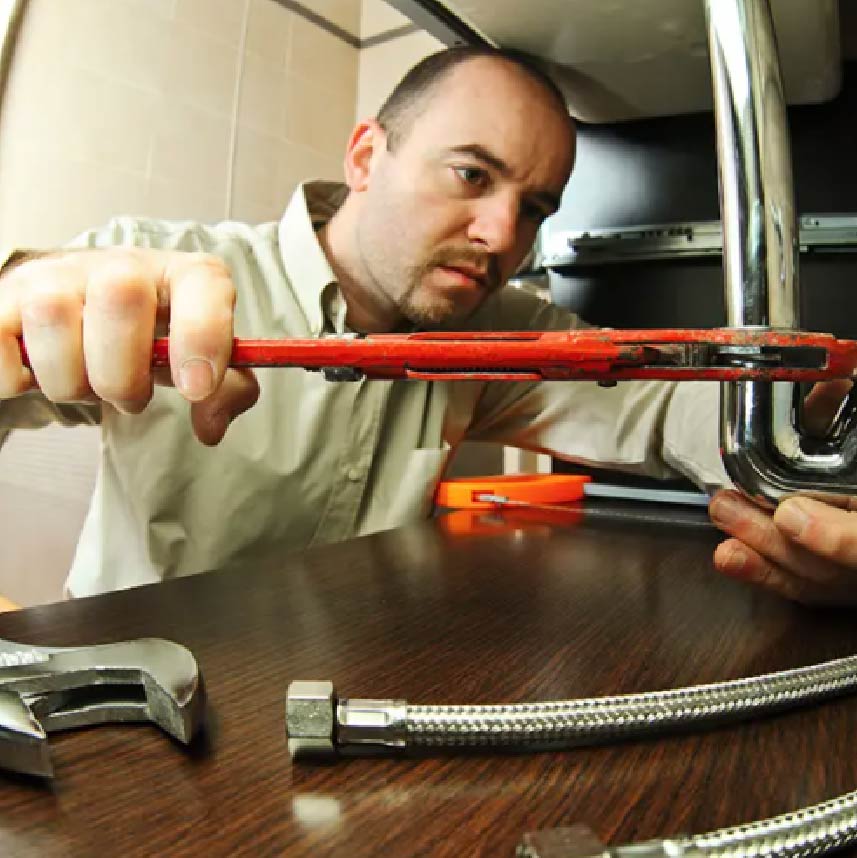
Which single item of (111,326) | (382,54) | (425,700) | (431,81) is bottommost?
(425,700)

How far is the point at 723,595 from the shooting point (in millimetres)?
346

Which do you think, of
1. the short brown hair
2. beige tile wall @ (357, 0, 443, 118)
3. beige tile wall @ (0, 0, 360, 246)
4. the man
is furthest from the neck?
beige tile wall @ (357, 0, 443, 118)

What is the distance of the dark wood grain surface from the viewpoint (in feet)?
0.48

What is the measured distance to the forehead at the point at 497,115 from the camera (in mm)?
677

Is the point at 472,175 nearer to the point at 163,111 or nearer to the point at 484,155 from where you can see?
the point at 484,155

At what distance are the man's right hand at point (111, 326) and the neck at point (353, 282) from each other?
1.63 ft

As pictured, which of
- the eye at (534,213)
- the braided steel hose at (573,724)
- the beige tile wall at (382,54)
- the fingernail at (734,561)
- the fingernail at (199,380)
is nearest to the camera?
the braided steel hose at (573,724)

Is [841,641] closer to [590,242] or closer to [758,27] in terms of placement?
[758,27]

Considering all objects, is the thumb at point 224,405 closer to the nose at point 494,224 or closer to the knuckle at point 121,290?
the knuckle at point 121,290

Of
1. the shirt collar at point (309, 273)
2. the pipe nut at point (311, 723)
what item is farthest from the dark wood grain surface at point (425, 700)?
the shirt collar at point (309, 273)

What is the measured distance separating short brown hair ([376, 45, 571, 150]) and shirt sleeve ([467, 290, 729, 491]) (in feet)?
0.85

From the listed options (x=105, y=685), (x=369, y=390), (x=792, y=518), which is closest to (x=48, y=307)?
(x=105, y=685)

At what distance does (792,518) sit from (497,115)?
1.75 ft

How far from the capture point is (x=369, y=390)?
698mm
